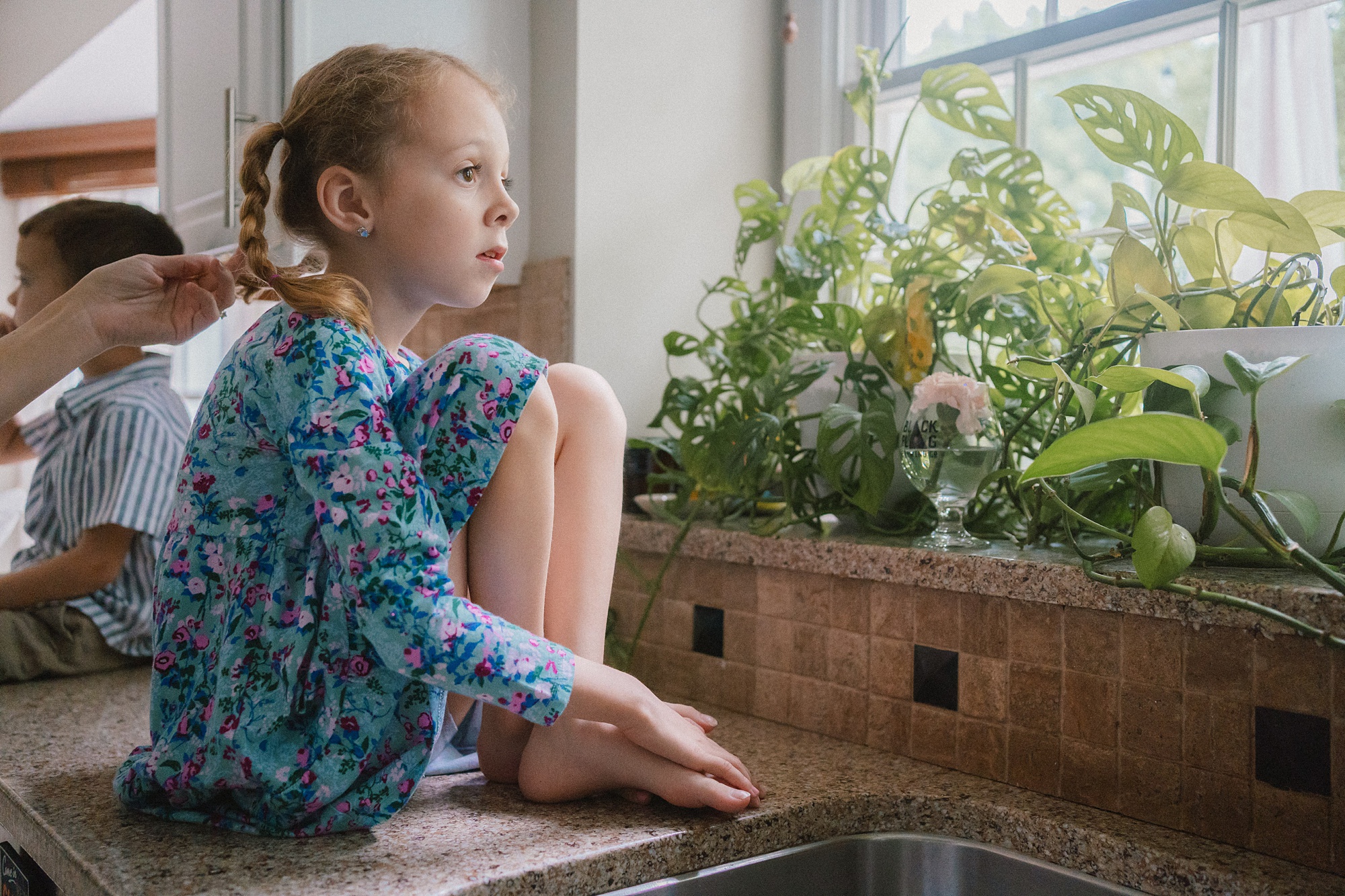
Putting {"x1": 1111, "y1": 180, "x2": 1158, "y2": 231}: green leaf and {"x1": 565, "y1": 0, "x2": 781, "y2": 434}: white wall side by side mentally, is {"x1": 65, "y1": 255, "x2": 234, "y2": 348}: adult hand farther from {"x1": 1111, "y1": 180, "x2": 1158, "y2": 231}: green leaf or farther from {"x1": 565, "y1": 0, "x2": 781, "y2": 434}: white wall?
{"x1": 1111, "y1": 180, "x2": 1158, "y2": 231}: green leaf

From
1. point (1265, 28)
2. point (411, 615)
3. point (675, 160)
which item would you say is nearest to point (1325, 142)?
point (1265, 28)

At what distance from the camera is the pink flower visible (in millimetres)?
1048

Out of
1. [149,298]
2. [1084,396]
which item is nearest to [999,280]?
[1084,396]

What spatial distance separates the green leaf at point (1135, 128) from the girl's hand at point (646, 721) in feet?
2.05

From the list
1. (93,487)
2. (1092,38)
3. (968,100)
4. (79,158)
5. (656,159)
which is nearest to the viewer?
(968,100)

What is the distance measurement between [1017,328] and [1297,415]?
327 mm

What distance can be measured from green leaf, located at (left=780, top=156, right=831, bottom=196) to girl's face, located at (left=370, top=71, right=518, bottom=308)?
2.02 feet

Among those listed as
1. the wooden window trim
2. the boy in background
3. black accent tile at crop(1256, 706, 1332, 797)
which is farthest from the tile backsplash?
the wooden window trim

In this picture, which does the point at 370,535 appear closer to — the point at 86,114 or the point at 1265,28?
the point at 1265,28

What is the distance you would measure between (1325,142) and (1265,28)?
152mm

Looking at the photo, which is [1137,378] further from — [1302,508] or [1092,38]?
[1092,38]

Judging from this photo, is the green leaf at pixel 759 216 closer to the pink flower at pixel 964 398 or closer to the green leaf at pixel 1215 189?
the pink flower at pixel 964 398

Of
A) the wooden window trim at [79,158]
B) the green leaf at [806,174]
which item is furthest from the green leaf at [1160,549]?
the wooden window trim at [79,158]

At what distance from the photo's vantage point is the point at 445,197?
2.90ft
